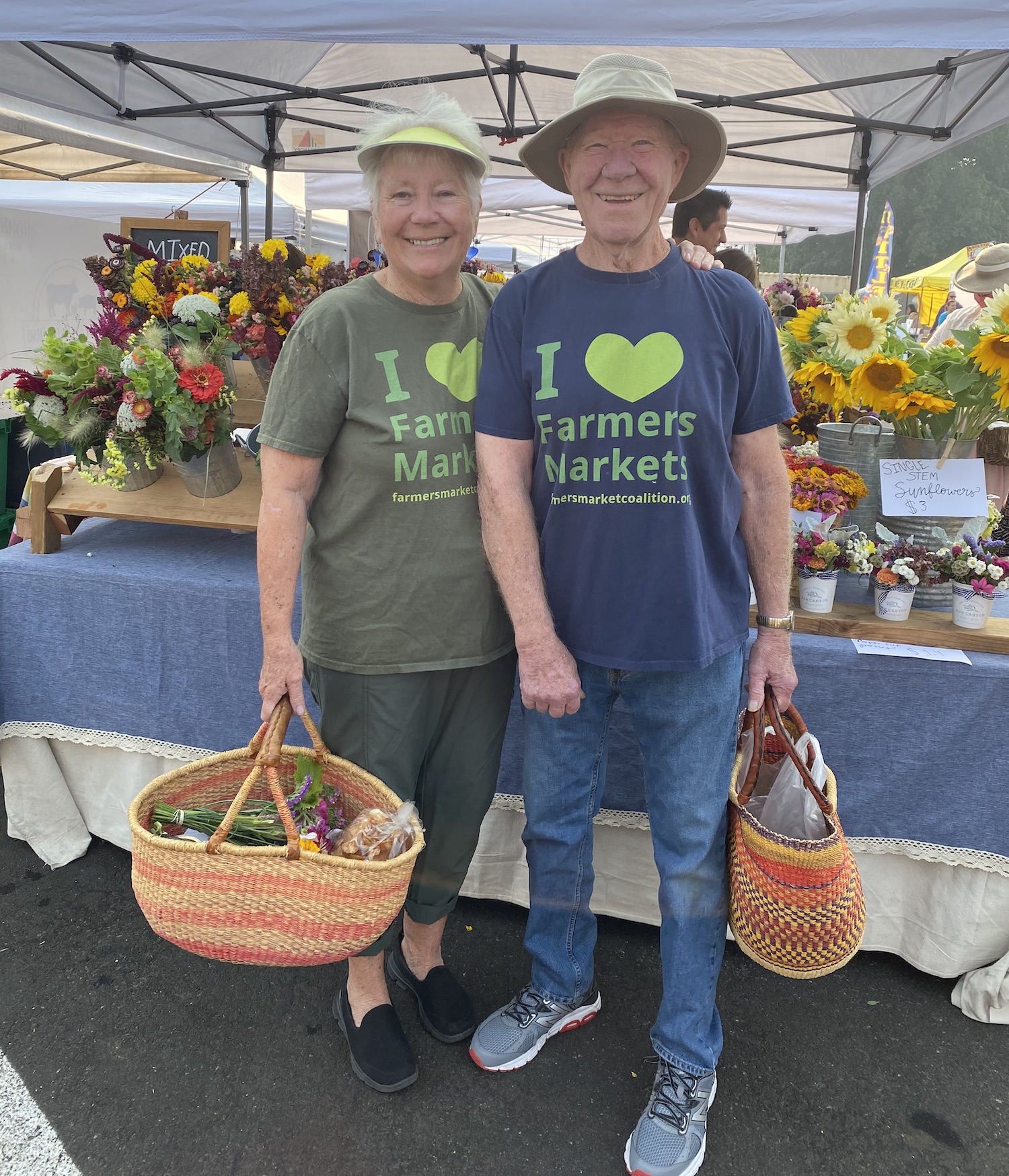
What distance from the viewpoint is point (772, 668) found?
1.61 meters

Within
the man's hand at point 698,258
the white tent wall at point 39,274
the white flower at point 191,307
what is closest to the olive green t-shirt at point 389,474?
the man's hand at point 698,258

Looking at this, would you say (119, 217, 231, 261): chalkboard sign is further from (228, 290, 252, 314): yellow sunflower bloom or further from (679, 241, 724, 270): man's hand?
(679, 241, 724, 270): man's hand

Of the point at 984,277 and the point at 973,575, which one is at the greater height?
the point at 984,277

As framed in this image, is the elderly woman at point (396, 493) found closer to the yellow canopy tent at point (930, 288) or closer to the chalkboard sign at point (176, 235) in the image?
the chalkboard sign at point (176, 235)

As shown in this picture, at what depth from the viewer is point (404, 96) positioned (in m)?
4.84

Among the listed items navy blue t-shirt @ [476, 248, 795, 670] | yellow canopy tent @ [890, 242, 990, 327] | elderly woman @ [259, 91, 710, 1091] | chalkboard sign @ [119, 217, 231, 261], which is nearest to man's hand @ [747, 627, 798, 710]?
navy blue t-shirt @ [476, 248, 795, 670]

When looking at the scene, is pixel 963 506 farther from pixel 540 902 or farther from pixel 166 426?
pixel 166 426

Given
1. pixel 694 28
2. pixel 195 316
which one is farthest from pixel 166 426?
pixel 694 28

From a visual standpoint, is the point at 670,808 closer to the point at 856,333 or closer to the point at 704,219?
the point at 856,333

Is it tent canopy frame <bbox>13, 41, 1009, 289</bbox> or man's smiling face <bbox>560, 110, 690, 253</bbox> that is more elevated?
tent canopy frame <bbox>13, 41, 1009, 289</bbox>

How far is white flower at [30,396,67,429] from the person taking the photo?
214cm

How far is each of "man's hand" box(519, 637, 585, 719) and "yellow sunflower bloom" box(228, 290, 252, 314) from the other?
146 cm

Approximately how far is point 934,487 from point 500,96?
3.78 metres

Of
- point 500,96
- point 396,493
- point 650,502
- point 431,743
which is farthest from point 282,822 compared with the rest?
point 500,96
